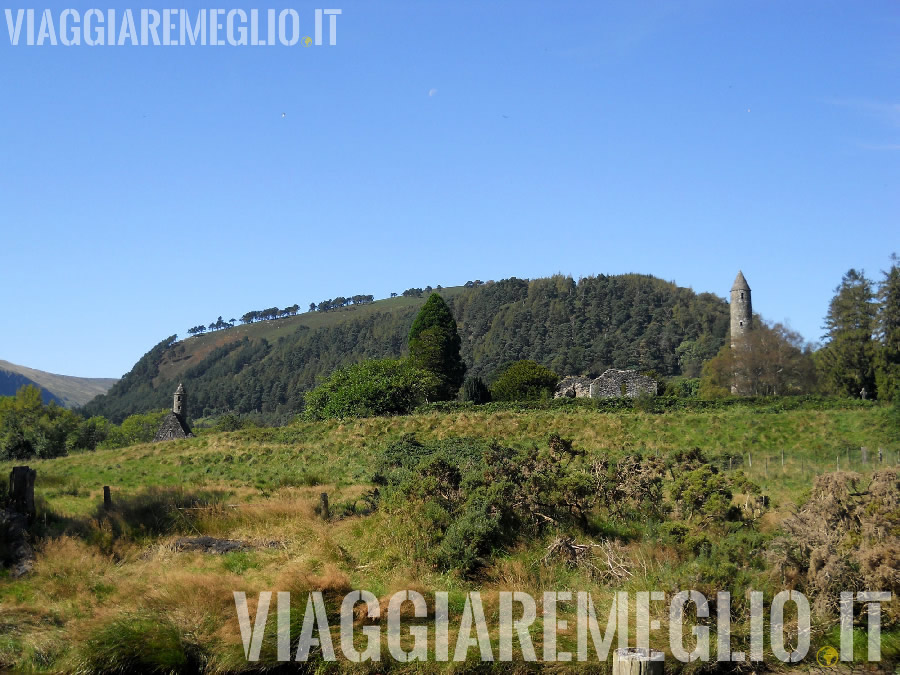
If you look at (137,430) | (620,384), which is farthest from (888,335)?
(137,430)

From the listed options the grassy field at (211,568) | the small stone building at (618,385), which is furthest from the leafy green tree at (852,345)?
the grassy field at (211,568)

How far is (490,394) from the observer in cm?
6650

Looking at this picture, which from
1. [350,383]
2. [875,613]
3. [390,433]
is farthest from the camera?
[350,383]

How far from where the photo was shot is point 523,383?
64.4 metres

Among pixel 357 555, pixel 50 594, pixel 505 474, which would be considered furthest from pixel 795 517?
pixel 50 594

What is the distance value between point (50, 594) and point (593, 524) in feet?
25.0

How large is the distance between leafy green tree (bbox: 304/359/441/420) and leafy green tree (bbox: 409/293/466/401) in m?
4.73

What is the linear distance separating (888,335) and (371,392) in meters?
37.8

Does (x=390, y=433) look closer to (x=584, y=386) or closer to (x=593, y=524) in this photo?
(x=593, y=524)

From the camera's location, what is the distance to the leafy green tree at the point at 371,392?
51.4m

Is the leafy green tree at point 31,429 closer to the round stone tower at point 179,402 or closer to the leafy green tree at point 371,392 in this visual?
the round stone tower at point 179,402

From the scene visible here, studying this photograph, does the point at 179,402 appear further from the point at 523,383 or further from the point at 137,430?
the point at 137,430

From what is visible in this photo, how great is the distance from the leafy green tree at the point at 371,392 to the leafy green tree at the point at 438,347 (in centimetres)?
473

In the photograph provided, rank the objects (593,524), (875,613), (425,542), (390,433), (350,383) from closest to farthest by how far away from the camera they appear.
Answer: (875,613), (425,542), (593,524), (390,433), (350,383)
